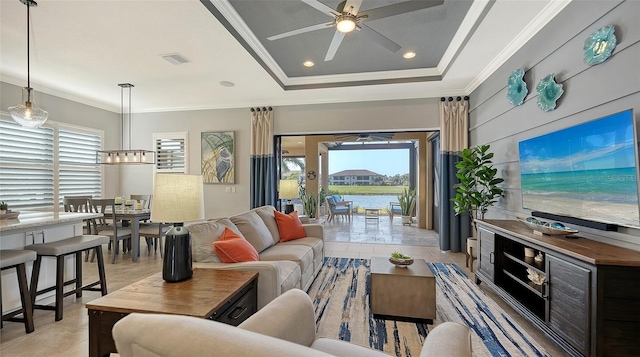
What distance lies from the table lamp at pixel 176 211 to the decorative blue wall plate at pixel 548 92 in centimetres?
309

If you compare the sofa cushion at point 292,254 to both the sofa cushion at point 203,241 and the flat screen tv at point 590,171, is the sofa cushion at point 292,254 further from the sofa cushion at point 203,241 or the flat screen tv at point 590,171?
the flat screen tv at point 590,171

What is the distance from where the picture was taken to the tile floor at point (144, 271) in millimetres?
2141

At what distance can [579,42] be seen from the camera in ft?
7.59

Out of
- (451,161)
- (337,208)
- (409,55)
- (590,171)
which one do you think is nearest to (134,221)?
(409,55)

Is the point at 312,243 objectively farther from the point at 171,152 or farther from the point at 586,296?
the point at 171,152

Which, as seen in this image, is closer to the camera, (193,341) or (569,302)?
(193,341)

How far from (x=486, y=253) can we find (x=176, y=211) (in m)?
3.07

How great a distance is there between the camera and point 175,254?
177cm

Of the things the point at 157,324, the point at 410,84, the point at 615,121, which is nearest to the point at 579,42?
the point at 615,121

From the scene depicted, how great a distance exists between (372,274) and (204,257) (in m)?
1.43

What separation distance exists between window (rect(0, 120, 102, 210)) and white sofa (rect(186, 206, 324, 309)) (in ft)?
12.6

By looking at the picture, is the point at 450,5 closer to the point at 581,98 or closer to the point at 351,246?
the point at 581,98

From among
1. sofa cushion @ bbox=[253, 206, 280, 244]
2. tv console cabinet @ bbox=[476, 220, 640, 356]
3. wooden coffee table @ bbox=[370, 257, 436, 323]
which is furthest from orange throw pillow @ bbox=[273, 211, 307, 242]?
tv console cabinet @ bbox=[476, 220, 640, 356]

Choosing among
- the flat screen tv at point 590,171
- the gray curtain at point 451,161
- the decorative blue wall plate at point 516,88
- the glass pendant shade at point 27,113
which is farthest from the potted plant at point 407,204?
the glass pendant shade at point 27,113
